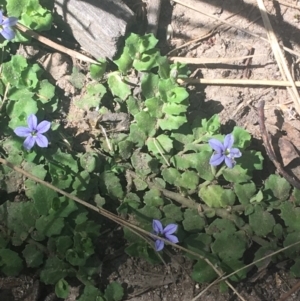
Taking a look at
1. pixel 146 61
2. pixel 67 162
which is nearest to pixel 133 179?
pixel 67 162

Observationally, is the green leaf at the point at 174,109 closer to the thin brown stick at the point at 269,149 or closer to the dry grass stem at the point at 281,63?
the thin brown stick at the point at 269,149

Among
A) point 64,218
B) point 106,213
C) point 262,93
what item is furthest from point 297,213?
point 64,218

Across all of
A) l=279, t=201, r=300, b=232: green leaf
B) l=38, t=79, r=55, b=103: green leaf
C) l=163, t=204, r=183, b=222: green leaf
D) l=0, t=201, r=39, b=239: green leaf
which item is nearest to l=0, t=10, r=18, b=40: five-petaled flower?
l=38, t=79, r=55, b=103: green leaf

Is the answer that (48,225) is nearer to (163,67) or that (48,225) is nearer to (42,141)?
(42,141)

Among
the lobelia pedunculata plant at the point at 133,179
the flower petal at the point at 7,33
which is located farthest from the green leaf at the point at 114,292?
the flower petal at the point at 7,33

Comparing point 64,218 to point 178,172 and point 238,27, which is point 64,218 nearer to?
point 178,172
